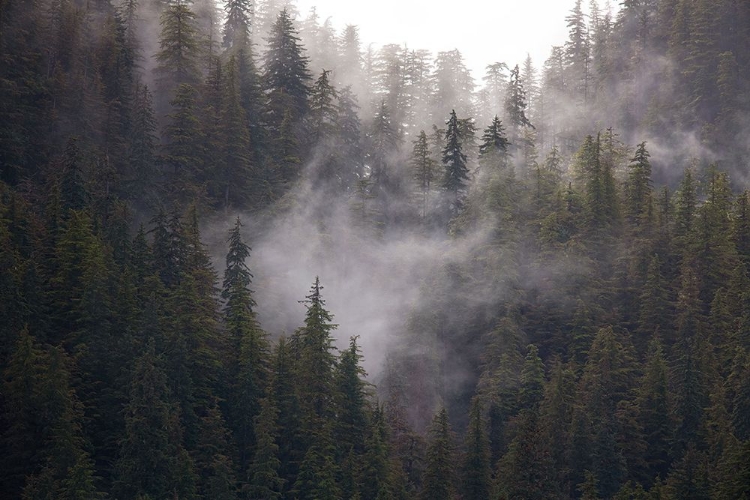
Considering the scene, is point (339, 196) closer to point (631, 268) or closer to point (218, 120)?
point (218, 120)

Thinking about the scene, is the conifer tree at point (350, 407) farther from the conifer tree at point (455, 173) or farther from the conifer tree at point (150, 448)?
the conifer tree at point (455, 173)

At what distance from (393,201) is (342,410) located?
98.3 feet

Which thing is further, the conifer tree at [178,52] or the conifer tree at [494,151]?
the conifer tree at [178,52]

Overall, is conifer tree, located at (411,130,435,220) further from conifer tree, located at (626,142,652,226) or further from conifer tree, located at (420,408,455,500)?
conifer tree, located at (420,408,455,500)

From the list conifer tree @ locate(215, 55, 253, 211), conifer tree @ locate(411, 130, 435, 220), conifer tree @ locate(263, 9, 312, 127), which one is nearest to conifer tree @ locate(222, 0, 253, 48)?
conifer tree @ locate(263, 9, 312, 127)

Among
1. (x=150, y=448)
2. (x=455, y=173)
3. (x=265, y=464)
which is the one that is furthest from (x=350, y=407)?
(x=455, y=173)

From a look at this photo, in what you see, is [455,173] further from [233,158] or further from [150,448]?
[150,448]

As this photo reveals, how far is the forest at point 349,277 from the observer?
188 feet

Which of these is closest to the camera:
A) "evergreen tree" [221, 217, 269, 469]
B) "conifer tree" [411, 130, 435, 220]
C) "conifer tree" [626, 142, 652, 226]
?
"evergreen tree" [221, 217, 269, 469]

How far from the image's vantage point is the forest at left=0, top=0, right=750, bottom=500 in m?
57.4

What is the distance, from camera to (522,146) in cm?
9488

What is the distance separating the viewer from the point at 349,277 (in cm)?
8162

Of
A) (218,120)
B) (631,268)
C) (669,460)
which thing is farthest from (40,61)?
(669,460)

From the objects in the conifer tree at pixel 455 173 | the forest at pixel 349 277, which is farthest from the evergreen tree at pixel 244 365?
the conifer tree at pixel 455 173
